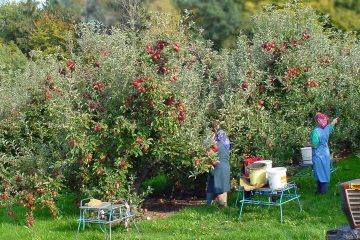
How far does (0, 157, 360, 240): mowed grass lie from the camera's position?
964 centimetres

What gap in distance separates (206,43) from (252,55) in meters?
1.43

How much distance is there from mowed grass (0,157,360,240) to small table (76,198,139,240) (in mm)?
198

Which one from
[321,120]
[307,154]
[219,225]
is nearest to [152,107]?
[219,225]

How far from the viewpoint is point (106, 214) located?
10297mm

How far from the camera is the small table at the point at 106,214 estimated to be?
992 cm

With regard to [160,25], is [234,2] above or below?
above

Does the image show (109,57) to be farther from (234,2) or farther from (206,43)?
(234,2)

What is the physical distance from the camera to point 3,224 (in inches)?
464

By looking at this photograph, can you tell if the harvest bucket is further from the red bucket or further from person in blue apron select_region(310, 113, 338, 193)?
person in blue apron select_region(310, 113, 338, 193)

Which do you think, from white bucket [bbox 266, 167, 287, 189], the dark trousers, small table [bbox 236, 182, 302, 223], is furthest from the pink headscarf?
white bucket [bbox 266, 167, 287, 189]

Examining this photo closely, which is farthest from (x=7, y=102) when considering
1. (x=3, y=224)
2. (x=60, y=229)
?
(x=60, y=229)

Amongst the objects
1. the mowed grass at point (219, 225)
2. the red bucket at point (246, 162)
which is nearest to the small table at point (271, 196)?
the mowed grass at point (219, 225)

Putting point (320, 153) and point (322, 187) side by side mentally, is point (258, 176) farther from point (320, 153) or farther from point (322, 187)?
point (322, 187)

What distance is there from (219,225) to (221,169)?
4.78 feet
